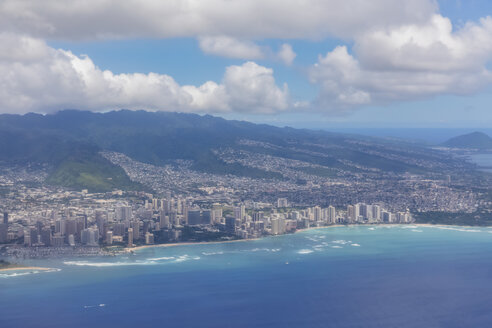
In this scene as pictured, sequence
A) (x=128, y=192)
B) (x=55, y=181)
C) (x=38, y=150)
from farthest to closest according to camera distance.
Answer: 1. (x=38, y=150)
2. (x=55, y=181)
3. (x=128, y=192)

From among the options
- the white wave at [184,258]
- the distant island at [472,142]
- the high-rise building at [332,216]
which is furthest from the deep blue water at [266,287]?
the distant island at [472,142]

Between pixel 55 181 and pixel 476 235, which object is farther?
pixel 55 181

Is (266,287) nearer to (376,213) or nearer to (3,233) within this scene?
(3,233)

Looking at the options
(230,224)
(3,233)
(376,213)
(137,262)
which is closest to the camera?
(137,262)

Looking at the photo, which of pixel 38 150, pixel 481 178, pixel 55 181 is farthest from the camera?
pixel 38 150

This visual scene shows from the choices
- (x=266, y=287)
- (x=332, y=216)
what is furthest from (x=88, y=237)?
(x=332, y=216)

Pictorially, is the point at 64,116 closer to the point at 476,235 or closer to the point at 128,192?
the point at 128,192

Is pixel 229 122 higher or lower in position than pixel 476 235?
higher

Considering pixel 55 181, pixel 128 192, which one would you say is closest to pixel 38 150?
pixel 55 181

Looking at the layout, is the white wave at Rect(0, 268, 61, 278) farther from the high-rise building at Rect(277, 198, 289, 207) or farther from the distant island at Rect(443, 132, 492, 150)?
the distant island at Rect(443, 132, 492, 150)
